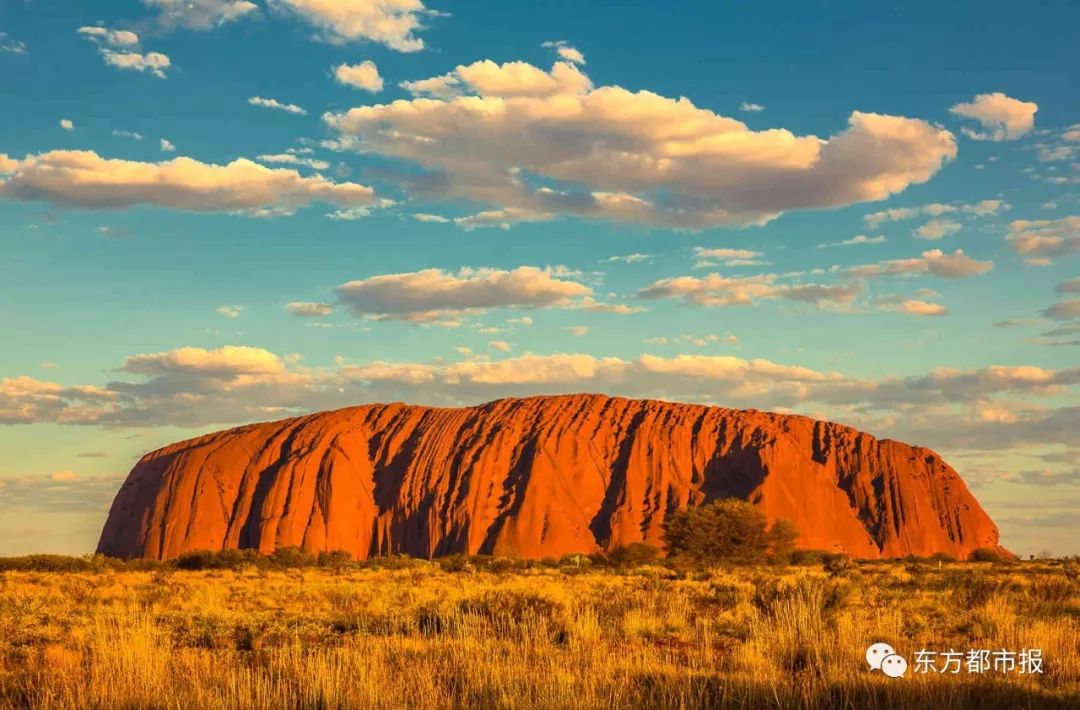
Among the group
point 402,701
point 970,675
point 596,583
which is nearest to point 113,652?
point 402,701

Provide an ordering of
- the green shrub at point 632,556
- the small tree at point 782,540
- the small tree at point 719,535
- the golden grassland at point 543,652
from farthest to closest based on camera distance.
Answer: the green shrub at point 632,556, the small tree at point 782,540, the small tree at point 719,535, the golden grassland at point 543,652

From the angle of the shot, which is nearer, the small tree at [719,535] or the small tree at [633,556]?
the small tree at [719,535]

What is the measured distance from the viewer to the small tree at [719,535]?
192 feet

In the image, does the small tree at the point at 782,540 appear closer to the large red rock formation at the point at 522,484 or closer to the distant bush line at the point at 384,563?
the distant bush line at the point at 384,563

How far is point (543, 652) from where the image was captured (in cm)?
1084

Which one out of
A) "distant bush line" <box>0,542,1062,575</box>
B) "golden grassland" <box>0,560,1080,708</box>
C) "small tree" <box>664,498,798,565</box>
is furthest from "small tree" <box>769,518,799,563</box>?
"golden grassland" <box>0,560,1080,708</box>

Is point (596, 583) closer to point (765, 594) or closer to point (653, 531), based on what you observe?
point (765, 594)

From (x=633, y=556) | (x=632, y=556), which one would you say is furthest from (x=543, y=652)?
(x=633, y=556)

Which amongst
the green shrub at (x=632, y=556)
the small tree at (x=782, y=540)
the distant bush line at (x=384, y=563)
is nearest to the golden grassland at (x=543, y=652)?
the distant bush line at (x=384, y=563)

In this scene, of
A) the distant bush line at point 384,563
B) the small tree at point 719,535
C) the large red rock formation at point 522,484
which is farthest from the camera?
the large red rock formation at point 522,484

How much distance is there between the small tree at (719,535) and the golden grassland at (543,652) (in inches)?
1489

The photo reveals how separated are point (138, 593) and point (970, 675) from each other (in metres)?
23.4

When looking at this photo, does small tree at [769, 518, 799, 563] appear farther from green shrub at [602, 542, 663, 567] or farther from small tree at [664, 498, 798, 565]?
green shrub at [602, 542, 663, 567]

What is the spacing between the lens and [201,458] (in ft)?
340
